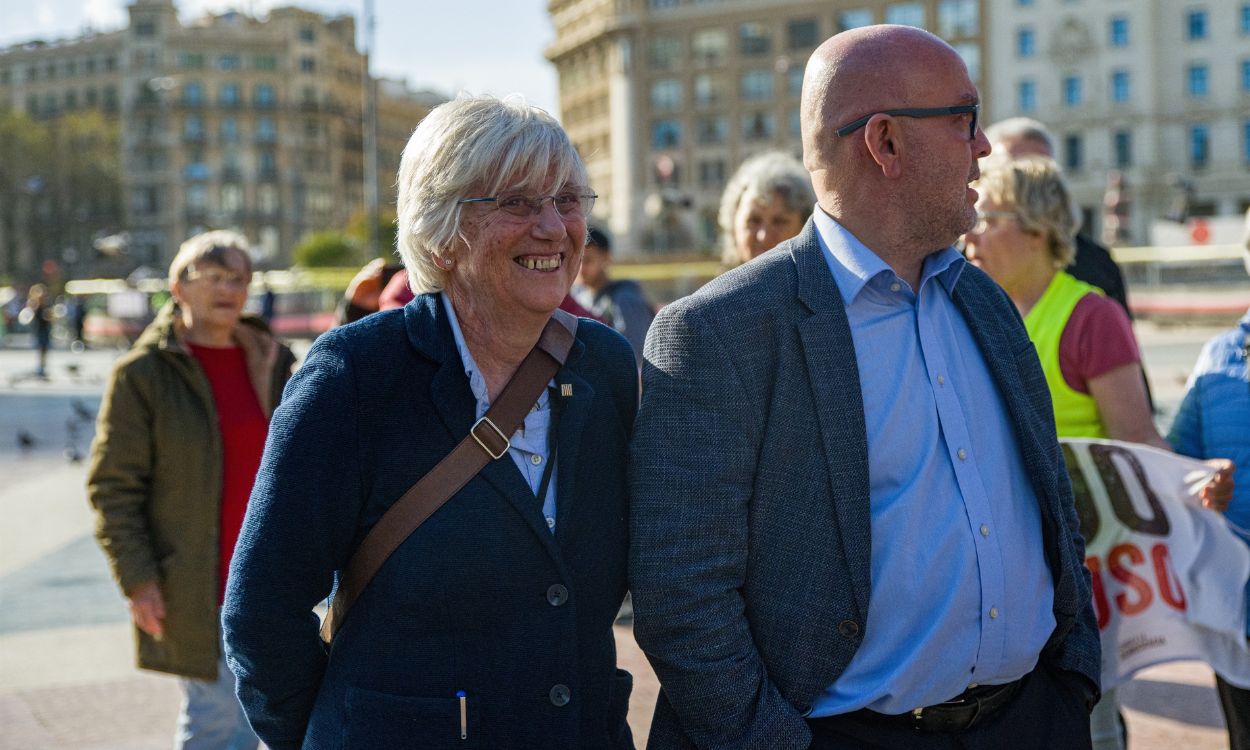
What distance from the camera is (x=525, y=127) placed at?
2525mm

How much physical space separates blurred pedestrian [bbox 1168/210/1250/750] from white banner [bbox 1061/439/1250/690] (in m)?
0.08

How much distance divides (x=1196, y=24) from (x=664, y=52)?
102 feet

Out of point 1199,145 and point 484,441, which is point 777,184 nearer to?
point 484,441

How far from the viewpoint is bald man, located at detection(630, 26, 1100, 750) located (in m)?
2.46

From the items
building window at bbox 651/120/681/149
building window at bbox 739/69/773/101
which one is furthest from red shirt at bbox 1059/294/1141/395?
building window at bbox 651/120/681/149

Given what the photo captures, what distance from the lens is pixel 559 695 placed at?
2.46m

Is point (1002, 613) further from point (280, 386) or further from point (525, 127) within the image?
point (280, 386)

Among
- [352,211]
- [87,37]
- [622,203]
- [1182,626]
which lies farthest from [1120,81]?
[87,37]

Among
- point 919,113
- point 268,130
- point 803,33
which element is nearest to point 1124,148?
point 803,33

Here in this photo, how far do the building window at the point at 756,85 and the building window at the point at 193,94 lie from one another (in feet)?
156

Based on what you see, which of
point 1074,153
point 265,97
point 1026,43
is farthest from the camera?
point 265,97

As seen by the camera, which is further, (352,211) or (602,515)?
(352,211)

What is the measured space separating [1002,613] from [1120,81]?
74.9m

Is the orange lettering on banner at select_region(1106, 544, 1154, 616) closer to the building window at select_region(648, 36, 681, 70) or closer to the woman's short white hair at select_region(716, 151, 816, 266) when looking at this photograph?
the woman's short white hair at select_region(716, 151, 816, 266)
